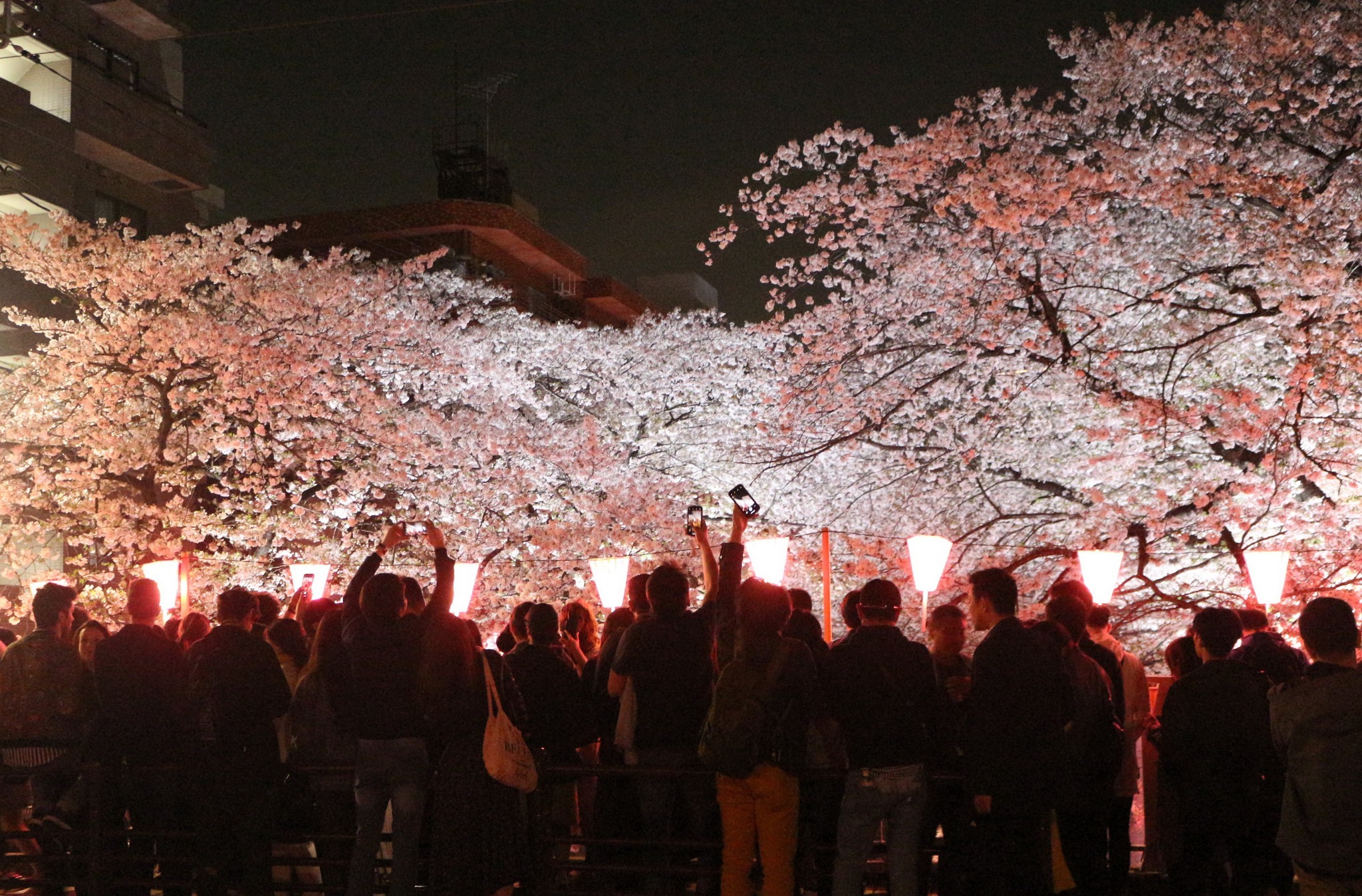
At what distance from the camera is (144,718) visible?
19.8 ft

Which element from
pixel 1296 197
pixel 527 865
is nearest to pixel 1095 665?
pixel 527 865

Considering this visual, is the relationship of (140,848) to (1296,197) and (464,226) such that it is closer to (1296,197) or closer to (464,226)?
(1296,197)

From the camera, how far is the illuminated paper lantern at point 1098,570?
881 cm

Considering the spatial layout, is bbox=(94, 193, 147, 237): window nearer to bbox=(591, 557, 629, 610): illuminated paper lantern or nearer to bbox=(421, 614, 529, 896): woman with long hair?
bbox=(591, 557, 629, 610): illuminated paper lantern

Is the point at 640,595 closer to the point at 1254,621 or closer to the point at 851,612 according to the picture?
the point at 851,612

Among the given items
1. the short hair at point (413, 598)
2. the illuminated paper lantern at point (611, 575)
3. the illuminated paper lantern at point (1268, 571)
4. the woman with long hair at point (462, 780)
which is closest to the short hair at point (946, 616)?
the woman with long hair at point (462, 780)

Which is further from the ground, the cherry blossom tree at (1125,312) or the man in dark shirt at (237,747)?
the cherry blossom tree at (1125,312)

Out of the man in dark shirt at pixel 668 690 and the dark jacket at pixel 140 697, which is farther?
the dark jacket at pixel 140 697

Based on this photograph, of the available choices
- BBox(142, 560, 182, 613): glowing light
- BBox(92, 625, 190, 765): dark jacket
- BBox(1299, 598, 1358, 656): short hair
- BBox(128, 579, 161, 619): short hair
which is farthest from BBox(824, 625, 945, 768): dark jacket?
BBox(142, 560, 182, 613): glowing light

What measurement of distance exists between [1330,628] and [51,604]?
6.18 meters

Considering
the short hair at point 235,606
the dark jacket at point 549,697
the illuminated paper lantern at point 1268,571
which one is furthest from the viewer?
the illuminated paper lantern at point 1268,571

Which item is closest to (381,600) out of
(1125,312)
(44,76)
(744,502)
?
(744,502)

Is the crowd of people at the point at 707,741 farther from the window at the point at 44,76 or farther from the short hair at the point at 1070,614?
the window at the point at 44,76

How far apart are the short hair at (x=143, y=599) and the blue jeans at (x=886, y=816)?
3.75 m
